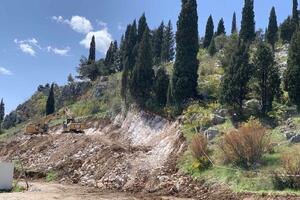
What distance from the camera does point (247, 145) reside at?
25.9 m

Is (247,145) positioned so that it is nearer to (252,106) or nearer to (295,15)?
(252,106)

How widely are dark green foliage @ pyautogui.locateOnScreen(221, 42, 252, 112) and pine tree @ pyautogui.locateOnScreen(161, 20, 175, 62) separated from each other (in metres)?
45.2

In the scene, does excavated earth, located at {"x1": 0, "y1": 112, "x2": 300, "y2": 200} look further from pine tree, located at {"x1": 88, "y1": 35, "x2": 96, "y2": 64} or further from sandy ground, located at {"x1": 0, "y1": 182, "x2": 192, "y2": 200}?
pine tree, located at {"x1": 88, "y1": 35, "x2": 96, "y2": 64}

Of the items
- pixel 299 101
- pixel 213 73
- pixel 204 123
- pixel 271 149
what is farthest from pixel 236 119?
pixel 213 73

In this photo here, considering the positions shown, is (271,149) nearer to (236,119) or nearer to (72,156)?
(236,119)

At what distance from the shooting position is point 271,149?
26797 mm

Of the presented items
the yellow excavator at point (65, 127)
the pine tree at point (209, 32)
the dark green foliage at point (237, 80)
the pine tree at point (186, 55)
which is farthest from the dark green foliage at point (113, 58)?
the dark green foliage at point (237, 80)

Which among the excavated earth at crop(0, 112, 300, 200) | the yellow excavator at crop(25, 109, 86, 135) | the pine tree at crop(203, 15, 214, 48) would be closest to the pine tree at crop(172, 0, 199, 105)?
the excavated earth at crop(0, 112, 300, 200)

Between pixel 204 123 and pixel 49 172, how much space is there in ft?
45.1

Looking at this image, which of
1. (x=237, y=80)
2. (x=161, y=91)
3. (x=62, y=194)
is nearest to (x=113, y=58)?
(x=161, y=91)

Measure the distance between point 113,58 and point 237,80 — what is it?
205 ft

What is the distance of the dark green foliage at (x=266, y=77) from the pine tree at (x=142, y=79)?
14.7 metres

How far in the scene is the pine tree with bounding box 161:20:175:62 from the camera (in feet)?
272

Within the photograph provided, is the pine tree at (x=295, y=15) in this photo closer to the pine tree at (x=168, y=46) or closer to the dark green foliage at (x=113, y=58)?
the pine tree at (x=168, y=46)
